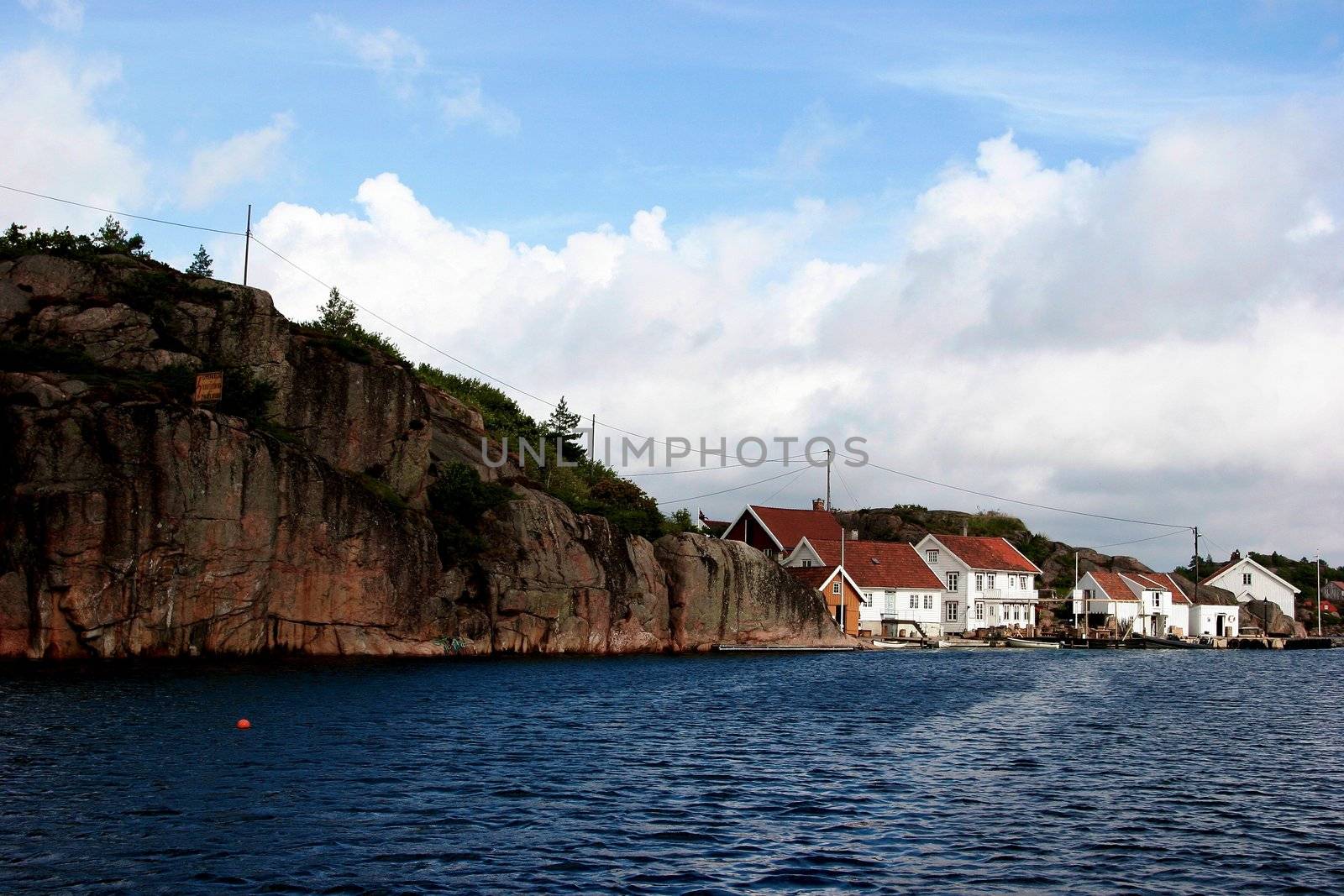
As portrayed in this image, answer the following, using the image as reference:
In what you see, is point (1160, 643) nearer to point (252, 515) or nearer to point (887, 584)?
point (887, 584)

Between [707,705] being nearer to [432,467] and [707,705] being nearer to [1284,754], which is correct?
[1284,754]

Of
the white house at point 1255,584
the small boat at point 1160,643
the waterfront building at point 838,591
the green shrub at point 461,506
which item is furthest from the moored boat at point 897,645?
the white house at point 1255,584

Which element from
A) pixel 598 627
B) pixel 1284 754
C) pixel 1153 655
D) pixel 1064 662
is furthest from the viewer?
pixel 1153 655

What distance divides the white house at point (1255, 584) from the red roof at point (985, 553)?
130ft

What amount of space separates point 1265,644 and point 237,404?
11350 centimetres

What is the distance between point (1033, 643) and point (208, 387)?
8254cm

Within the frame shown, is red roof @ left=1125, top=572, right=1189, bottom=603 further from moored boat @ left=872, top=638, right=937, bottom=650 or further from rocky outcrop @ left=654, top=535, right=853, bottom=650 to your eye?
rocky outcrop @ left=654, top=535, right=853, bottom=650

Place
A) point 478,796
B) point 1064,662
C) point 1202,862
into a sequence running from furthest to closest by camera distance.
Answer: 1. point 1064,662
2. point 478,796
3. point 1202,862

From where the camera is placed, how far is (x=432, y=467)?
74.8m

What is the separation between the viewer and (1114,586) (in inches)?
5123

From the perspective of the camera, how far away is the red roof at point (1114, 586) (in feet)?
423

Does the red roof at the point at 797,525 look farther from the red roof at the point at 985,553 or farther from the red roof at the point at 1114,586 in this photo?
the red roof at the point at 1114,586

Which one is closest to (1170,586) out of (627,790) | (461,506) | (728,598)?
(728,598)

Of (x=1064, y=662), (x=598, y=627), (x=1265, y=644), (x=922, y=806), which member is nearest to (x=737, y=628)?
(x=598, y=627)
